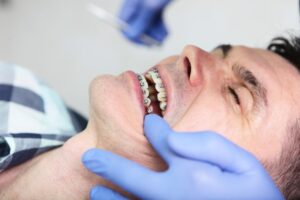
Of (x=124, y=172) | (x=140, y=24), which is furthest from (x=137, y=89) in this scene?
(x=140, y=24)

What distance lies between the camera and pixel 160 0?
146cm

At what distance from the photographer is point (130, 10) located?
1540mm

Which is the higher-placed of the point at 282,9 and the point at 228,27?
the point at 282,9

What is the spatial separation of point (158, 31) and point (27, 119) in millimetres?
579

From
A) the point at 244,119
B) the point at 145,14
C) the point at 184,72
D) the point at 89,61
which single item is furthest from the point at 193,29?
the point at 244,119

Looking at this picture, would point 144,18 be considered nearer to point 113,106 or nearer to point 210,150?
point 113,106

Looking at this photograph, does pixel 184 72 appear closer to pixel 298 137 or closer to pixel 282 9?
pixel 298 137

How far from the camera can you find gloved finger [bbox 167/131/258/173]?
0.81 meters

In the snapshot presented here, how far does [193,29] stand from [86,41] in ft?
1.62

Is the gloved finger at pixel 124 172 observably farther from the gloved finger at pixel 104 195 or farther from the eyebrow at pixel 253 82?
the eyebrow at pixel 253 82

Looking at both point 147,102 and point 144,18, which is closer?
point 147,102

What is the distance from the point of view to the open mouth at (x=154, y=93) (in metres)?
1.04

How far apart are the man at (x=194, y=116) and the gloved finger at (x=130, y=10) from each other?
19.9 inches

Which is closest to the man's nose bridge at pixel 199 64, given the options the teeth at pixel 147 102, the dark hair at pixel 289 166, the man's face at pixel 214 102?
the man's face at pixel 214 102
